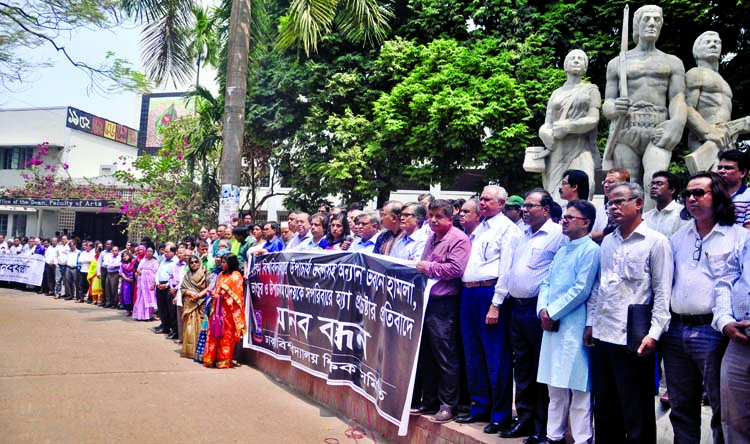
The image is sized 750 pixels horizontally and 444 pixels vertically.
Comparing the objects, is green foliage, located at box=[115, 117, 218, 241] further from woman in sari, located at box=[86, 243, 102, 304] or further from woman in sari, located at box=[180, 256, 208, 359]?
woman in sari, located at box=[180, 256, 208, 359]

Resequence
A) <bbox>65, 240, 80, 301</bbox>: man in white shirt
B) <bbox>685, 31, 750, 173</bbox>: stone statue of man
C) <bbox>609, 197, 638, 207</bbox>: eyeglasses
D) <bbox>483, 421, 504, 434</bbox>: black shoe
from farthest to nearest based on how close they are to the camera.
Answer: <bbox>65, 240, 80, 301</bbox>: man in white shirt, <bbox>685, 31, 750, 173</bbox>: stone statue of man, <bbox>483, 421, 504, 434</bbox>: black shoe, <bbox>609, 197, 638, 207</bbox>: eyeglasses

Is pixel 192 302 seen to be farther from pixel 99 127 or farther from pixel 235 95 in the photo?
pixel 99 127

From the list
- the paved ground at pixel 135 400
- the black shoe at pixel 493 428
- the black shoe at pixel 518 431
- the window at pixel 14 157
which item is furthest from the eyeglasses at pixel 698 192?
the window at pixel 14 157

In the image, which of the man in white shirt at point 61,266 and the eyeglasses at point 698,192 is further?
the man in white shirt at point 61,266

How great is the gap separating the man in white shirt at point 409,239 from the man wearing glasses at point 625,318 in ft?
7.51

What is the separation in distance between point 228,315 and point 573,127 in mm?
5531

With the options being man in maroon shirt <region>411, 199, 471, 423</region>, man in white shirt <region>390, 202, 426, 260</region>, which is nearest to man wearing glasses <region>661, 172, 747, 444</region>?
man in maroon shirt <region>411, 199, 471, 423</region>

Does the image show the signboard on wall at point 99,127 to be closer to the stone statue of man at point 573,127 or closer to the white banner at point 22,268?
the white banner at point 22,268

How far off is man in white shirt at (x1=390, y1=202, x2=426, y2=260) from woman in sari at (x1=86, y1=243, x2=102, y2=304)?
15.2 metres

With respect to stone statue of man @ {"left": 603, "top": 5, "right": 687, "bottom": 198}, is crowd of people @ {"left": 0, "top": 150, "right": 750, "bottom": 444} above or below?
below

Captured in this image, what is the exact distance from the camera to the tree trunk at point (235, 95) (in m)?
11.7

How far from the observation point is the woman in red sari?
9234 mm

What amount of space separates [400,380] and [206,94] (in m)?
17.6

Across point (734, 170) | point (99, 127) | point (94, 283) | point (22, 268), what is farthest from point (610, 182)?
point (99, 127)
